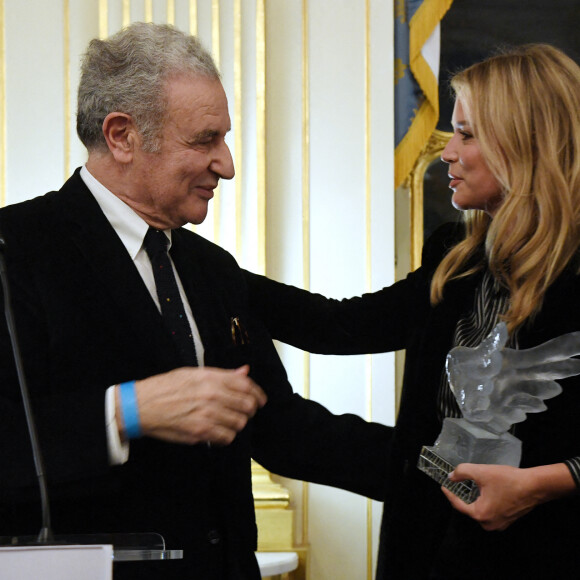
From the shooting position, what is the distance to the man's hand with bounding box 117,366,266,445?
74.2 inches

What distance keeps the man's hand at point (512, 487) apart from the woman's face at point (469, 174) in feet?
2.40

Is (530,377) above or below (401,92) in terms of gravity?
below

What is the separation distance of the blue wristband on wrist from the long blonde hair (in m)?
0.90

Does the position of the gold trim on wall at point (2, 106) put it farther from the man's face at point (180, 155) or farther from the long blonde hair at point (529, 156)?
the long blonde hair at point (529, 156)

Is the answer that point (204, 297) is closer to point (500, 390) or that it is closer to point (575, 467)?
point (500, 390)

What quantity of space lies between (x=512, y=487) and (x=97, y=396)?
2.96ft

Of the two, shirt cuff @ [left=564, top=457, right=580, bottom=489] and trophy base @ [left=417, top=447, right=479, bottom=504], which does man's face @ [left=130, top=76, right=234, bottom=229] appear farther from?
shirt cuff @ [left=564, top=457, right=580, bottom=489]

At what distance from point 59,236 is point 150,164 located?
31 cm

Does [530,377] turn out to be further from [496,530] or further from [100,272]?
[100,272]

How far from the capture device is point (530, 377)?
Result: 210 cm

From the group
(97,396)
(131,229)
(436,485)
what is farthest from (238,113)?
(97,396)

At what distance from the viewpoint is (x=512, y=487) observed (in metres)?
2.05

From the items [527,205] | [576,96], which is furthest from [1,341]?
[576,96]

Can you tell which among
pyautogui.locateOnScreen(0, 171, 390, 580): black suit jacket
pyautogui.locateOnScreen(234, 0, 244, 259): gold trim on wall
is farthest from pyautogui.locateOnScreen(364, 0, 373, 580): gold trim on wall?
pyautogui.locateOnScreen(0, 171, 390, 580): black suit jacket
